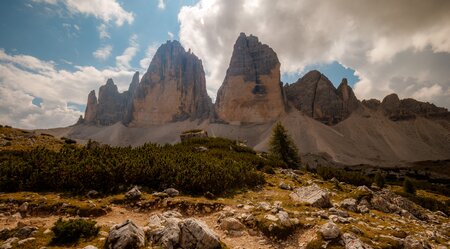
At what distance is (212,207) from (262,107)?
172258mm

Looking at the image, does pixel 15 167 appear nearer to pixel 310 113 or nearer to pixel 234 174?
pixel 234 174

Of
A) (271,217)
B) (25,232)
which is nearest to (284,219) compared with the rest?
(271,217)

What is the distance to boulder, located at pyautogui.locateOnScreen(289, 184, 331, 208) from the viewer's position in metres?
13.7

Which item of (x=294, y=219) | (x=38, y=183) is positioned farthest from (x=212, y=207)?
(x=38, y=183)

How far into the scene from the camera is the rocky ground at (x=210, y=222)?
8320 mm

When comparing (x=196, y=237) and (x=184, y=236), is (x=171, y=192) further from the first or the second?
(x=196, y=237)

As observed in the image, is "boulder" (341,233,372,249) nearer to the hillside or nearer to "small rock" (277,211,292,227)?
"small rock" (277,211,292,227)

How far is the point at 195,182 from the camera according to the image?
15.4 m

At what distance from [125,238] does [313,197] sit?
1024cm

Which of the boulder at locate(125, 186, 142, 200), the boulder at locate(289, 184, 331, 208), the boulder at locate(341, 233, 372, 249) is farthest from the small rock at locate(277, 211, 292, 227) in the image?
the boulder at locate(125, 186, 142, 200)

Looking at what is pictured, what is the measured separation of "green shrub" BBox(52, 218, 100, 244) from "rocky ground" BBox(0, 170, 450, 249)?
0.25 m

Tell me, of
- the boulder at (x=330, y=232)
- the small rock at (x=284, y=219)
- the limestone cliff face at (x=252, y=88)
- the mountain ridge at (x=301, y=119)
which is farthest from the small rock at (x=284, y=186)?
the limestone cliff face at (x=252, y=88)

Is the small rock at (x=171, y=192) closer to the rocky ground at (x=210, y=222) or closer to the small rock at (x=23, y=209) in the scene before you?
the rocky ground at (x=210, y=222)

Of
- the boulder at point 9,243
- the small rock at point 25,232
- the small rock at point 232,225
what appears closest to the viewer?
the boulder at point 9,243
